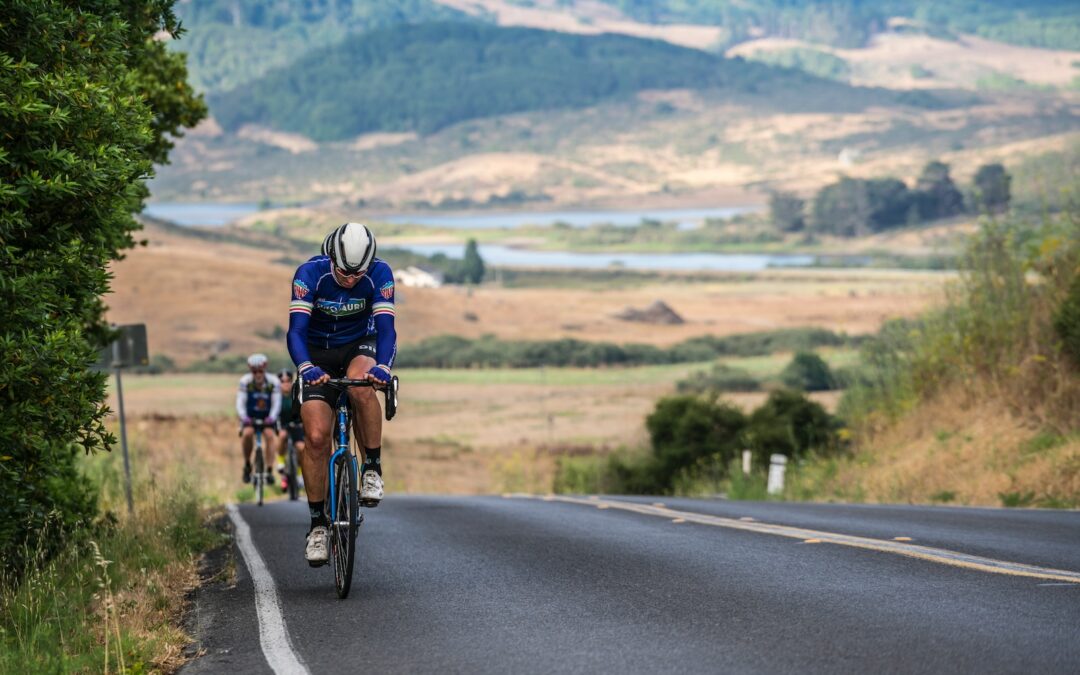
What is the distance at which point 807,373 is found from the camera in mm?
81438

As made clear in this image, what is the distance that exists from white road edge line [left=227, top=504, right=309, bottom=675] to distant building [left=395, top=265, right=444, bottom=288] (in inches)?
5152

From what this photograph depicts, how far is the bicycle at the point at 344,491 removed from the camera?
30.0 feet

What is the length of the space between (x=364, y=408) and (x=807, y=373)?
73872mm

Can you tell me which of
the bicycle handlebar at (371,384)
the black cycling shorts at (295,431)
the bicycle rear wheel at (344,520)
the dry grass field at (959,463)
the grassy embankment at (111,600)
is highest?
the bicycle handlebar at (371,384)

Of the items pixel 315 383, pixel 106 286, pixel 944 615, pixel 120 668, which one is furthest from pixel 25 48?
pixel 944 615

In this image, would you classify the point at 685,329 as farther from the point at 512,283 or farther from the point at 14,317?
the point at 14,317

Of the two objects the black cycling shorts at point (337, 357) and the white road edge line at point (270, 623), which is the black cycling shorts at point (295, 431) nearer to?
the white road edge line at point (270, 623)

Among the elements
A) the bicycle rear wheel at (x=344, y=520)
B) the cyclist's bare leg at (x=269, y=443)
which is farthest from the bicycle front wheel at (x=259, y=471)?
the bicycle rear wheel at (x=344, y=520)

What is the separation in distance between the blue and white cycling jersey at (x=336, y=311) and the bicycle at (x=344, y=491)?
0.28 m

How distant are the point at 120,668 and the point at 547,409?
7090 cm

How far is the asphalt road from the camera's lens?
23.8ft

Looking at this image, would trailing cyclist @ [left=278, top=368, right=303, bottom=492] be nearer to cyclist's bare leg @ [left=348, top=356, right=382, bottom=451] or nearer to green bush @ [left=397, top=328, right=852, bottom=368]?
cyclist's bare leg @ [left=348, top=356, right=382, bottom=451]

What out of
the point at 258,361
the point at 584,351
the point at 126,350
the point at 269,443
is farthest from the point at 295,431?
the point at 584,351

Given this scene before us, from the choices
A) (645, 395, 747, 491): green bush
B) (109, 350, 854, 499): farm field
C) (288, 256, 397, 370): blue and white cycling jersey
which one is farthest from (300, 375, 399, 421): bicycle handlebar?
(645, 395, 747, 491): green bush
